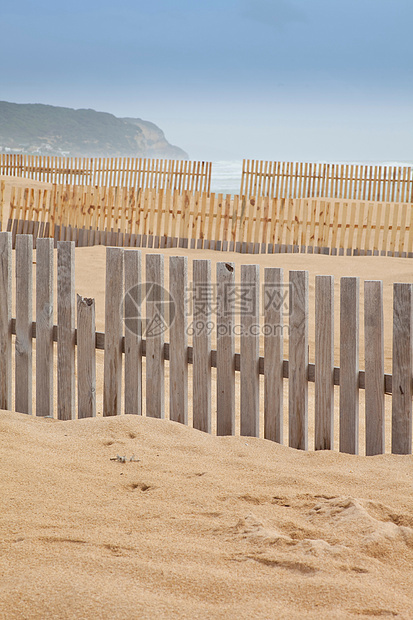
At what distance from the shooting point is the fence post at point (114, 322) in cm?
386

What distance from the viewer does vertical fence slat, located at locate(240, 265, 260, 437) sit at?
3.55 meters

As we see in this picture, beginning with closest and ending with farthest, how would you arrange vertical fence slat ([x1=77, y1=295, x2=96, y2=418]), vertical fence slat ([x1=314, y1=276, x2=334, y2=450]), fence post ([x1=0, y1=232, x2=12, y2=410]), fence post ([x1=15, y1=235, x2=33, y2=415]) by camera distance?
vertical fence slat ([x1=314, y1=276, x2=334, y2=450]), vertical fence slat ([x1=77, y1=295, x2=96, y2=418]), fence post ([x1=15, y1=235, x2=33, y2=415]), fence post ([x1=0, y1=232, x2=12, y2=410])

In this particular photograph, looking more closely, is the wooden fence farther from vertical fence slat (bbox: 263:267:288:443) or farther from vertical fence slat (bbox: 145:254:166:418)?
vertical fence slat (bbox: 263:267:288:443)

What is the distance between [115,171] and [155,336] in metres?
21.9

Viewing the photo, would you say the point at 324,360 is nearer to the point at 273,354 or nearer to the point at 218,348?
the point at 273,354

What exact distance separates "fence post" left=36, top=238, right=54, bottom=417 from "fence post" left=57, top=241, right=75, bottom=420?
0.07 metres

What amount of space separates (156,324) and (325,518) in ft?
5.68

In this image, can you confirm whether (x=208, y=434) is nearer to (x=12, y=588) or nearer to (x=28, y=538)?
(x=28, y=538)

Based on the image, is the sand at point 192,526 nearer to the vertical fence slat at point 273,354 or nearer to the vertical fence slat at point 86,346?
the vertical fence slat at point 273,354

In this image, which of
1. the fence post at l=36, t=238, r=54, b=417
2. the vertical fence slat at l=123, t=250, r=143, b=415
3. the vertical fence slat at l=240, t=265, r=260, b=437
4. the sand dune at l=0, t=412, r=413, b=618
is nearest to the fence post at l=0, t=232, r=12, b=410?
the fence post at l=36, t=238, r=54, b=417

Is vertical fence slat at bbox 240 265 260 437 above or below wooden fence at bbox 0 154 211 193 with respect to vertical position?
below

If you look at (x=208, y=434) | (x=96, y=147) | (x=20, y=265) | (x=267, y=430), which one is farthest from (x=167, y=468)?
(x=96, y=147)

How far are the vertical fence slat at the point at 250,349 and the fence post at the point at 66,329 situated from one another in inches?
45.3

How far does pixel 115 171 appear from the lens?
24656 millimetres
